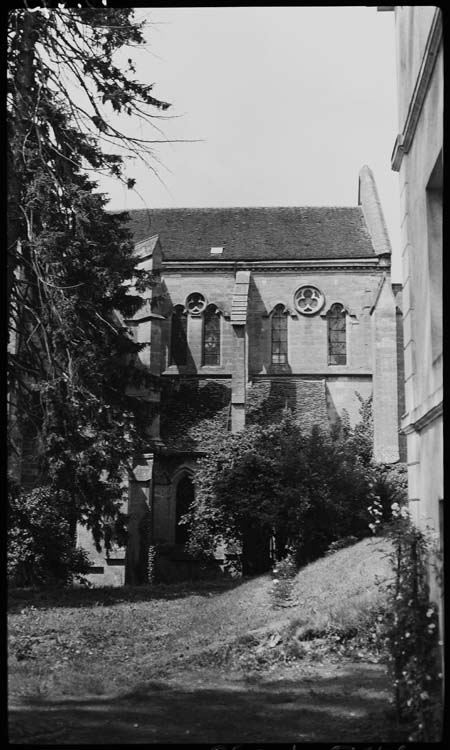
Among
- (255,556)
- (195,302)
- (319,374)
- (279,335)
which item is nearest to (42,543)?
(255,556)

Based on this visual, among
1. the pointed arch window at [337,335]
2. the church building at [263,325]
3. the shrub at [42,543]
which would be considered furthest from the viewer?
the pointed arch window at [337,335]

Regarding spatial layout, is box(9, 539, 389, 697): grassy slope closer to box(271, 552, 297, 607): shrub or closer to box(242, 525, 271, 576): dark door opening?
box(271, 552, 297, 607): shrub

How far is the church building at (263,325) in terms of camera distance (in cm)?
2994

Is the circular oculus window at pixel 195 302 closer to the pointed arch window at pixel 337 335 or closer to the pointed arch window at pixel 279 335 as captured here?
the pointed arch window at pixel 279 335

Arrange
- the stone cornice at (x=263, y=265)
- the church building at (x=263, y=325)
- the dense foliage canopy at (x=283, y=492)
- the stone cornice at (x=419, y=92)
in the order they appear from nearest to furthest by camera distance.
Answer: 1. the stone cornice at (x=419, y=92)
2. the dense foliage canopy at (x=283, y=492)
3. the church building at (x=263, y=325)
4. the stone cornice at (x=263, y=265)

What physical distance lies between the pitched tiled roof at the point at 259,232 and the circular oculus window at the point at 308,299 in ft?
4.73

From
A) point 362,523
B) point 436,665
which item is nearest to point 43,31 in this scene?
point 436,665

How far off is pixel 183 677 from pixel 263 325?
24881 millimetres

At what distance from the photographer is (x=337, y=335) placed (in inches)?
1363

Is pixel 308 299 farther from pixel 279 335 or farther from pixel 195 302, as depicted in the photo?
pixel 195 302

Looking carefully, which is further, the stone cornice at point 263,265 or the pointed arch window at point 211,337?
the stone cornice at point 263,265

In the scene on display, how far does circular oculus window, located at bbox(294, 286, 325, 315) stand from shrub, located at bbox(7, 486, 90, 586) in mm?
16671

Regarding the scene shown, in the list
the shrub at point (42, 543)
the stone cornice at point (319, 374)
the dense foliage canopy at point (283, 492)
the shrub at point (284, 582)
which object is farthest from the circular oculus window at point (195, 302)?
the shrub at point (284, 582)

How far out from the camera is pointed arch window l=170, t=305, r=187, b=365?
112 ft
